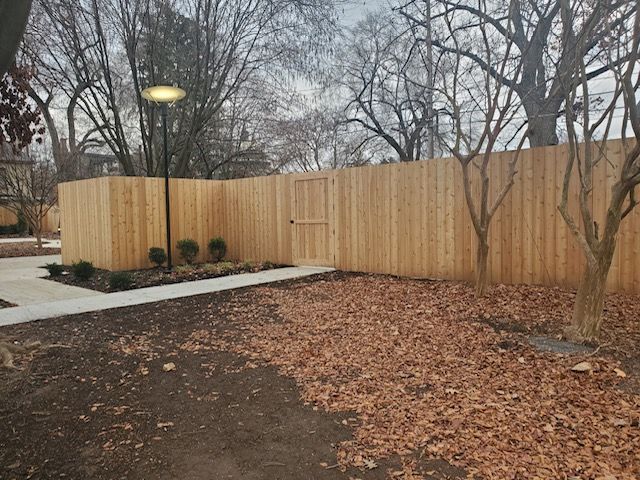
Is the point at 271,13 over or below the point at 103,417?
over

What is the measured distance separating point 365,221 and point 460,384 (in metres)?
4.97

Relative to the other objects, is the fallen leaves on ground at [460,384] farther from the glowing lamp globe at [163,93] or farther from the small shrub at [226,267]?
the glowing lamp globe at [163,93]

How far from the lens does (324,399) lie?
2.71 m

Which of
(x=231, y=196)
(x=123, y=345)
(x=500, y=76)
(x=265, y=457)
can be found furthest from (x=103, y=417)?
(x=231, y=196)

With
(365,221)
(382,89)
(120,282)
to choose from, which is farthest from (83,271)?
(382,89)

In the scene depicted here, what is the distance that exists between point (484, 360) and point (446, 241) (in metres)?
3.49

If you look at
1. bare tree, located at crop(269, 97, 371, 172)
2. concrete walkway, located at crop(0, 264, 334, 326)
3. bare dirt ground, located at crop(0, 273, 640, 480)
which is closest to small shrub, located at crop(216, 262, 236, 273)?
concrete walkway, located at crop(0, 264, 334, 326)

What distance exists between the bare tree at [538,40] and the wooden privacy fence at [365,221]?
1.14 metres

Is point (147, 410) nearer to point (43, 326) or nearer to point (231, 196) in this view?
point (43, 326)

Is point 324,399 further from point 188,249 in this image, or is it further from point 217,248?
point 217,248

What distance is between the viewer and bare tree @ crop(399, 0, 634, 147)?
421cm

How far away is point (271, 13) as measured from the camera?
380 inches

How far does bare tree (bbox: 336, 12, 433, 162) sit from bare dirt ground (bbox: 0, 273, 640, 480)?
744 cm

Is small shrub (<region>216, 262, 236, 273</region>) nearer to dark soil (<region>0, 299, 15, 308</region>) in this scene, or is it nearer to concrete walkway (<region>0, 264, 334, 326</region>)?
concrete walkway (<region>0, 264, 334, 326</region>)
